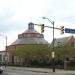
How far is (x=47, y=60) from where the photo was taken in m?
84.6

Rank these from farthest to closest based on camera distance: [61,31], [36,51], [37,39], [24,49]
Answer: [37,39] → [24,49] → [36,51] → [61,31]

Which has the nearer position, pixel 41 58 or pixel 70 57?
pixel 70 57

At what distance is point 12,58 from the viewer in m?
122

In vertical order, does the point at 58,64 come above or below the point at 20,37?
below

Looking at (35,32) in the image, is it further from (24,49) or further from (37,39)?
(24,49)

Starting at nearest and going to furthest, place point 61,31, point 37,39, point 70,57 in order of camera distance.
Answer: point 61,31 → point 70,57 → point 37,39

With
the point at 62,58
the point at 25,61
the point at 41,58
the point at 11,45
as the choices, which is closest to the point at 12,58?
the point at 11,45

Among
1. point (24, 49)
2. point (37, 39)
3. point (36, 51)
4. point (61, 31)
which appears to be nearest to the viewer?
point (61, 31)

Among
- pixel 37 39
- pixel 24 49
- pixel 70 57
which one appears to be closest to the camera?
pixel 70 57

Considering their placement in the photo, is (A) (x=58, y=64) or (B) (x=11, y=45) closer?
(A) (x=58, y=64)

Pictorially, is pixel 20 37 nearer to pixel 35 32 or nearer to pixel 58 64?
pixel 35 32

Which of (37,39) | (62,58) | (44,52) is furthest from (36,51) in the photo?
(37,39)

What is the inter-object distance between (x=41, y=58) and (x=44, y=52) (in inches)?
239

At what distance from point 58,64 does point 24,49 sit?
16.3 m
